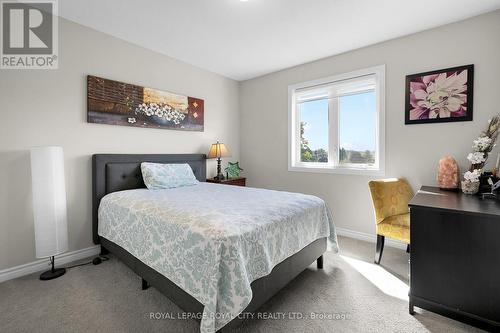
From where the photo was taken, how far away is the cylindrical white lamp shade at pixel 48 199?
2.06m

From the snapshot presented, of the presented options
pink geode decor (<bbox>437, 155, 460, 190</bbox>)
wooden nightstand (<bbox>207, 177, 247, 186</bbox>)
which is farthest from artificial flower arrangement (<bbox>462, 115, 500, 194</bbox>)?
wooden nightstand (<bbox>207, 177, 247, 186</bbox>)

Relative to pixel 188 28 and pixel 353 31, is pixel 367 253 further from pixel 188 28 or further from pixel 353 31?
pixel 188 28

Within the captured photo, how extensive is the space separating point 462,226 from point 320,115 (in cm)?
240

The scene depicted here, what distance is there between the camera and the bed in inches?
50.0

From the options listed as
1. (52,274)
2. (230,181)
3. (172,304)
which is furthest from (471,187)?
(52,274)

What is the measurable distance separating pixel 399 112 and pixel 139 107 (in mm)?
3273

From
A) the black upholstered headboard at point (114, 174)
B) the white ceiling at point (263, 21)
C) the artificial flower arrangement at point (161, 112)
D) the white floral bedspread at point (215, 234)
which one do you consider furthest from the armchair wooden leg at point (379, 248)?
the artificial flower arrangement at point (161, 112)

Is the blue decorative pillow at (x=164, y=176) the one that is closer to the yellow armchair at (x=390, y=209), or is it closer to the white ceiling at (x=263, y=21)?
the white ceiling at (x=263, y=21)

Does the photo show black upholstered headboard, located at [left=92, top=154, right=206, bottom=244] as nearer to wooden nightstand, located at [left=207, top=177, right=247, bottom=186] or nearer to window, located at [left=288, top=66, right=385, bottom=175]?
wooden nightstand, located at [left=207, top=177, right=247, bottom=186]

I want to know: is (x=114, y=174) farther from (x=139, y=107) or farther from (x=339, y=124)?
(x=339, y=124)

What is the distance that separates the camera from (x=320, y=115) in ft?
11.6

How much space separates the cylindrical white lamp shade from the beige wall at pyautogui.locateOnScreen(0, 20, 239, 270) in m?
0.28

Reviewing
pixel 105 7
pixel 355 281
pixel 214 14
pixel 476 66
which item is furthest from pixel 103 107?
pixel 476 66

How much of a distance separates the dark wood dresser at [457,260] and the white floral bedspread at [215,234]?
2.60 ft
